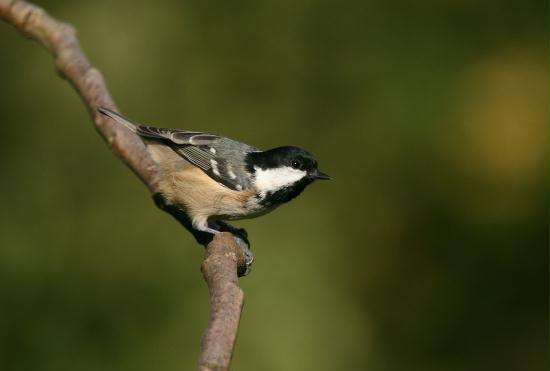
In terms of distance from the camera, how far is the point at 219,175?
3121 mm

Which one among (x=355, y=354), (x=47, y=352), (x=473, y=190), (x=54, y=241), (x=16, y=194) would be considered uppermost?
(x=473, y=190)

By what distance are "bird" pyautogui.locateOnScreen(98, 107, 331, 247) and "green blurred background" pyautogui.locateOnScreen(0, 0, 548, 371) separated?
1.67 feet

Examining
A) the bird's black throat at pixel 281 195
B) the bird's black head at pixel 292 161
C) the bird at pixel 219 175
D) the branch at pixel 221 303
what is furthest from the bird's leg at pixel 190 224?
the branch at pixel 221 303

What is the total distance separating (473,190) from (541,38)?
1.02 m

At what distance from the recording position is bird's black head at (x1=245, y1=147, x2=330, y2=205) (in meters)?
2.99

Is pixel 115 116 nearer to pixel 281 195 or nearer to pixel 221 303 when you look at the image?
pixel 281 195

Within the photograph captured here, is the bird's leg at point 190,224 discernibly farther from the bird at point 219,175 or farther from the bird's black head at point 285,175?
the bird's black head at point 285,175

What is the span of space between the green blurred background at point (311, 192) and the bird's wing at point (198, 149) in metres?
0.57

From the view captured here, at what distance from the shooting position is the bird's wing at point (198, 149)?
3.09 m

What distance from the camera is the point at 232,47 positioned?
4277mm

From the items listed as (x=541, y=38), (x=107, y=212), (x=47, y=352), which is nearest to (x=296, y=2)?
(x=541, y=38)

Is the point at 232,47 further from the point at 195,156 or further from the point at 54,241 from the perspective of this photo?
the point at 54,241

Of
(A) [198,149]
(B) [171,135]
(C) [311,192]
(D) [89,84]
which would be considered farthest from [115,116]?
(C) [311,192]

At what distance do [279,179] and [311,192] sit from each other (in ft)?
2.90
